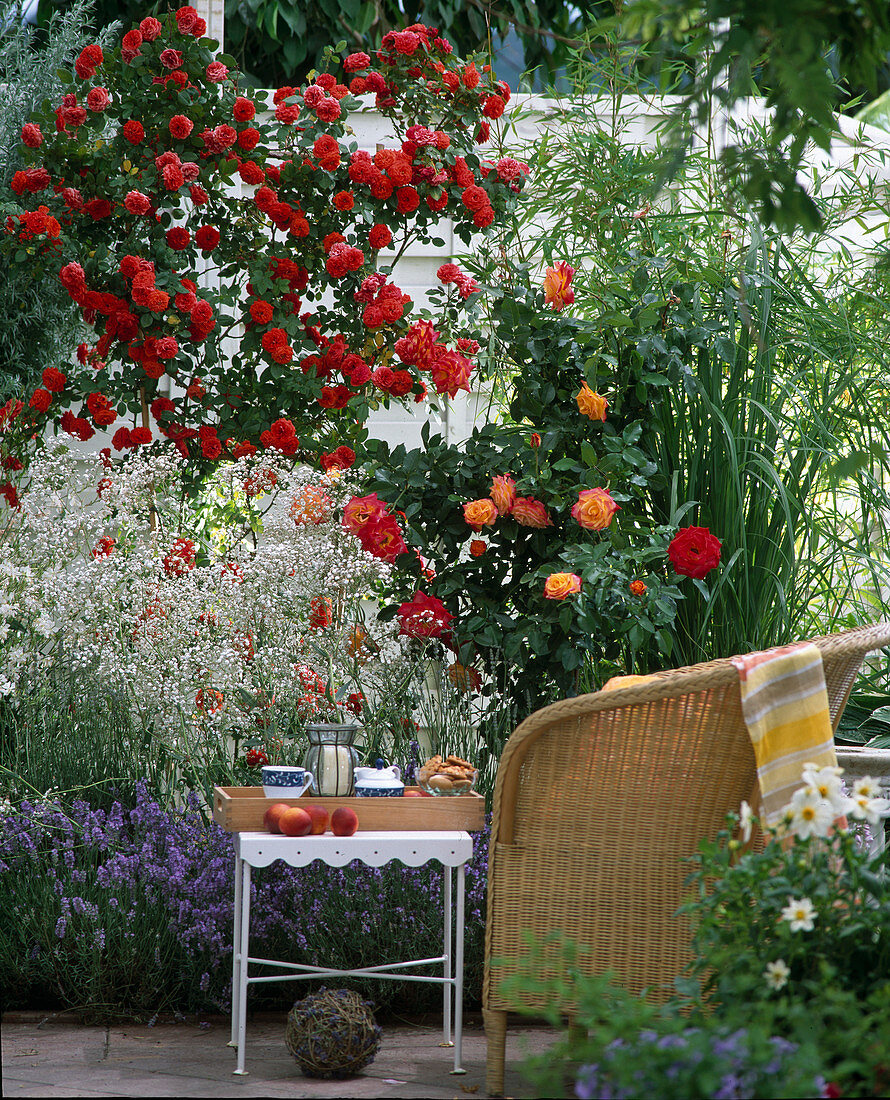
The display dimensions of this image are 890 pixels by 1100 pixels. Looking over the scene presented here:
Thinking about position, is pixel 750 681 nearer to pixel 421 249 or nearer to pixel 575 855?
pixel 575 855

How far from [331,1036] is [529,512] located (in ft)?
4.55

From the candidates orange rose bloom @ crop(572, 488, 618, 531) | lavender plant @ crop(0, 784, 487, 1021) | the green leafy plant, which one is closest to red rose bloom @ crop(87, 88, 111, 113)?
orange rose bloom @ crop(572, 488, 618, 531)

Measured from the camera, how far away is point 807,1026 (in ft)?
4.37

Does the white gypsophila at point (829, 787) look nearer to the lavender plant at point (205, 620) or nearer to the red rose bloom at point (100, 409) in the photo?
the lavender plant at point (205, 620)

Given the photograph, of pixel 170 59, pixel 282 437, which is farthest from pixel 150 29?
pixel 282 437

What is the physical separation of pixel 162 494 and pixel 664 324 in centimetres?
152

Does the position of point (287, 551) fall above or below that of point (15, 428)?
below

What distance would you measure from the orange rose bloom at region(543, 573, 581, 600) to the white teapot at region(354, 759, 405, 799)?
23.8 inches

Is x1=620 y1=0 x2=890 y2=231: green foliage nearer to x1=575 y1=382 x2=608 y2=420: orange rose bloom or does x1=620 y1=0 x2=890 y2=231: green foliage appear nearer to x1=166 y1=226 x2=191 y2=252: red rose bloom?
x1=575 y1=382 x2=608 y2=420: orange rose bloom

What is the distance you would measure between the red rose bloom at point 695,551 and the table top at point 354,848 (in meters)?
0.92

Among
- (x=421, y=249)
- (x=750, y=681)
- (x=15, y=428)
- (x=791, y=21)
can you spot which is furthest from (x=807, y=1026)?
(x=421, y=249)

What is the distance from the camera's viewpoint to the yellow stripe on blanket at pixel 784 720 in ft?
6.12

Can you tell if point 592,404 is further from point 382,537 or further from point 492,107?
point 492,107

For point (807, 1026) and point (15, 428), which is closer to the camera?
point (807, 1026)
